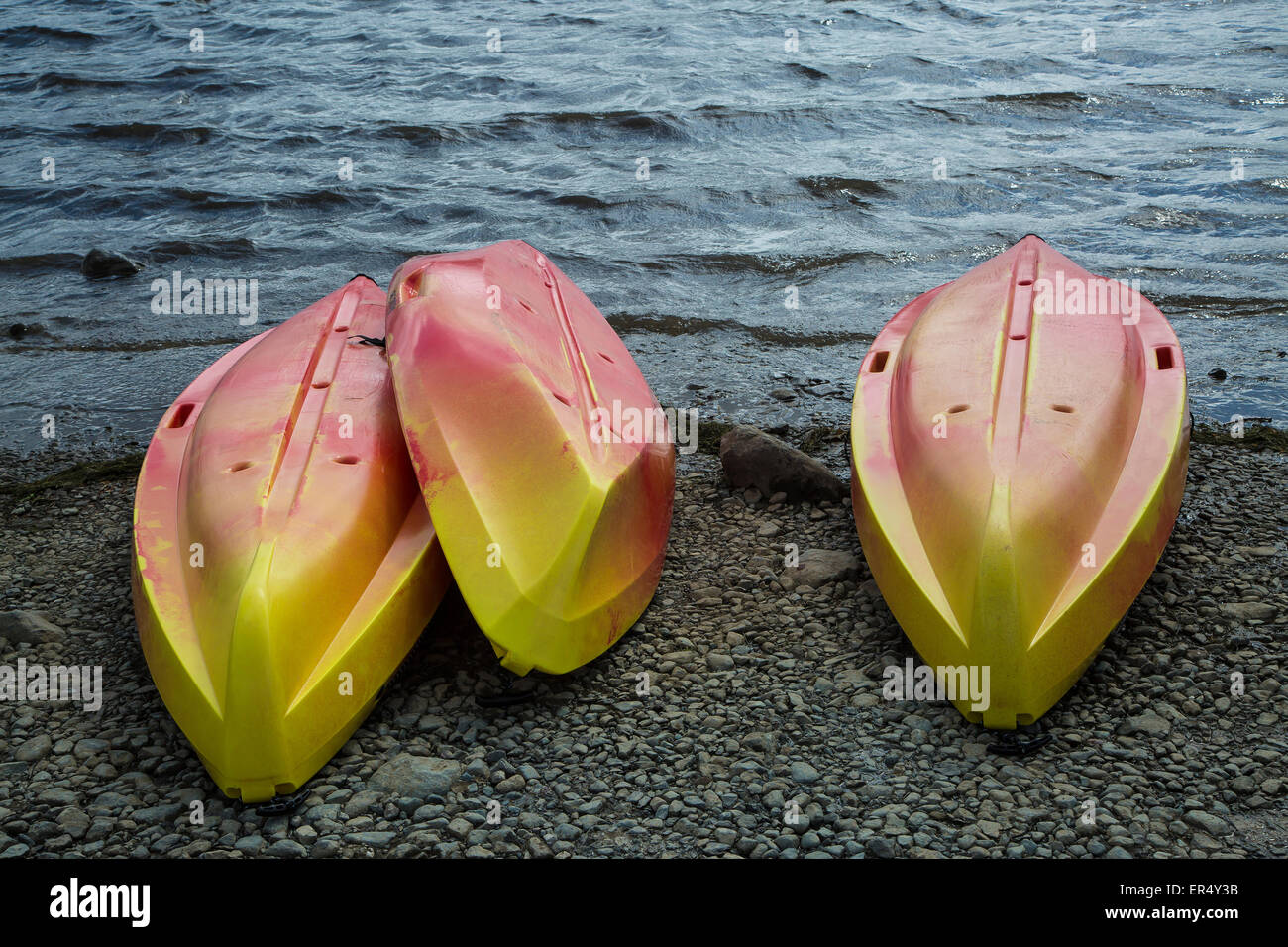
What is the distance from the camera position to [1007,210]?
897cm

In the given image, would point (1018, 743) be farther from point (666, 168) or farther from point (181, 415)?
point (666, 168)

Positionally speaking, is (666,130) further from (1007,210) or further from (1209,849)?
(1209,849)

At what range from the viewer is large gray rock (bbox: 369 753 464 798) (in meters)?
3.00

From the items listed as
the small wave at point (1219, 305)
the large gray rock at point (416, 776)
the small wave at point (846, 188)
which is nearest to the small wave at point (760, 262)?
the small wave at point (846, 188)

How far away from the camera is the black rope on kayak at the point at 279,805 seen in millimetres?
2920

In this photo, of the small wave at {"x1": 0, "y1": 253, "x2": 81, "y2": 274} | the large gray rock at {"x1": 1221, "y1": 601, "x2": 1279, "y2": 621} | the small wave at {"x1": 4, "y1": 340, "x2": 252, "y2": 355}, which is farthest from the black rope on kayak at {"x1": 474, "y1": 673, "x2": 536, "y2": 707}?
the small wave at {"x1": 0, "y1": 253, "x2": 81, "y2": 274}

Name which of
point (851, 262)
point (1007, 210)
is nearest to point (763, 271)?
point (851, 262)

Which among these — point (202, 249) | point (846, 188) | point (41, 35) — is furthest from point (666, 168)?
point (41, 35)

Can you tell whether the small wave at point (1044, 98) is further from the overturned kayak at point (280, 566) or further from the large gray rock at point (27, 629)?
the large gray rock at point (27, 629)

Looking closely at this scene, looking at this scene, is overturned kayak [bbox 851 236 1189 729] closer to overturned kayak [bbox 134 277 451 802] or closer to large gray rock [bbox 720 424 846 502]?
large gray rock [bbox 720 424 846 502]

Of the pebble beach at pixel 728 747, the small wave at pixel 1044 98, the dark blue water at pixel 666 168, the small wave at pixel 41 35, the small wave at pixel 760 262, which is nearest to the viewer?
the pebble beach at pixel 728 747

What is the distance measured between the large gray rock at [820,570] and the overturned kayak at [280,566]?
125cm

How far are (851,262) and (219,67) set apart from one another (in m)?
9.43

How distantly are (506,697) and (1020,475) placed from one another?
1.71 meters
